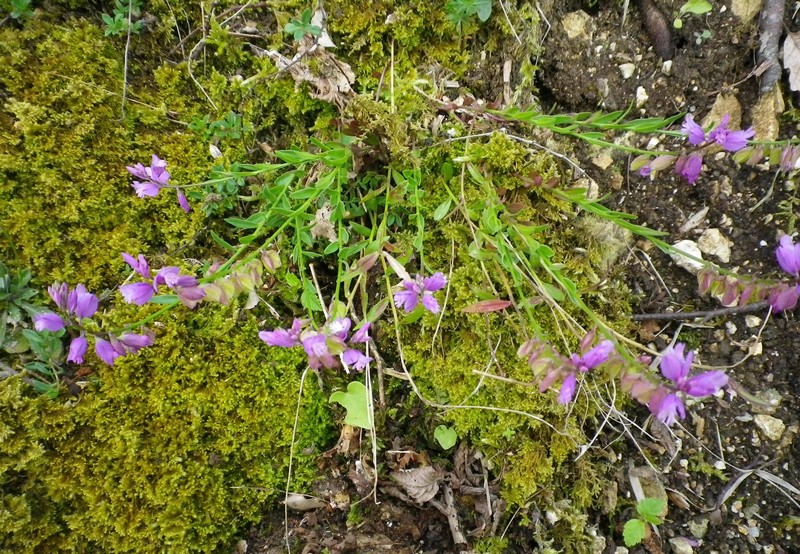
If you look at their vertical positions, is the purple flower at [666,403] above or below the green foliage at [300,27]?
below

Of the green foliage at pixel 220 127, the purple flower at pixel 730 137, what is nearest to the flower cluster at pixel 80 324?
the green foliage at pixel 220 127

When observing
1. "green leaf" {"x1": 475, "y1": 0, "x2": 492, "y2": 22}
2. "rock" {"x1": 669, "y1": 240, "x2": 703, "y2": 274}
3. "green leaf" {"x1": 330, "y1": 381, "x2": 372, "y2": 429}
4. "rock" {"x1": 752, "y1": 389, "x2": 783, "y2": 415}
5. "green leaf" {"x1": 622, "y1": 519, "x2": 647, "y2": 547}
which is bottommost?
"green leaf" {"x1": 622, "y1": 519, "x2": 647, "y2": 547}

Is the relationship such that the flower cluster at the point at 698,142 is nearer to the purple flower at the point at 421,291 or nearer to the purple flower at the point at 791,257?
the purple flower at the point at 791,257

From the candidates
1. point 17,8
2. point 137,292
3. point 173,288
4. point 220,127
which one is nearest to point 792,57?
point 220,127

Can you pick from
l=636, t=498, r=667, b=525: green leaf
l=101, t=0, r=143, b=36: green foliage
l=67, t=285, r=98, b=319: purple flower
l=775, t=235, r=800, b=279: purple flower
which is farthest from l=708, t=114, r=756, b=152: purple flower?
l=101, t=0, r=143, b=36: green foliage

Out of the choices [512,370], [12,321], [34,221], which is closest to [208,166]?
[34,221]

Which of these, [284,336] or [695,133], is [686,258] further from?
[284,336]

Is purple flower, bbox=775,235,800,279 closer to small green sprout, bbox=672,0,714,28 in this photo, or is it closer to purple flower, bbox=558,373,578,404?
purple flower, bbox=558,373,578,404
